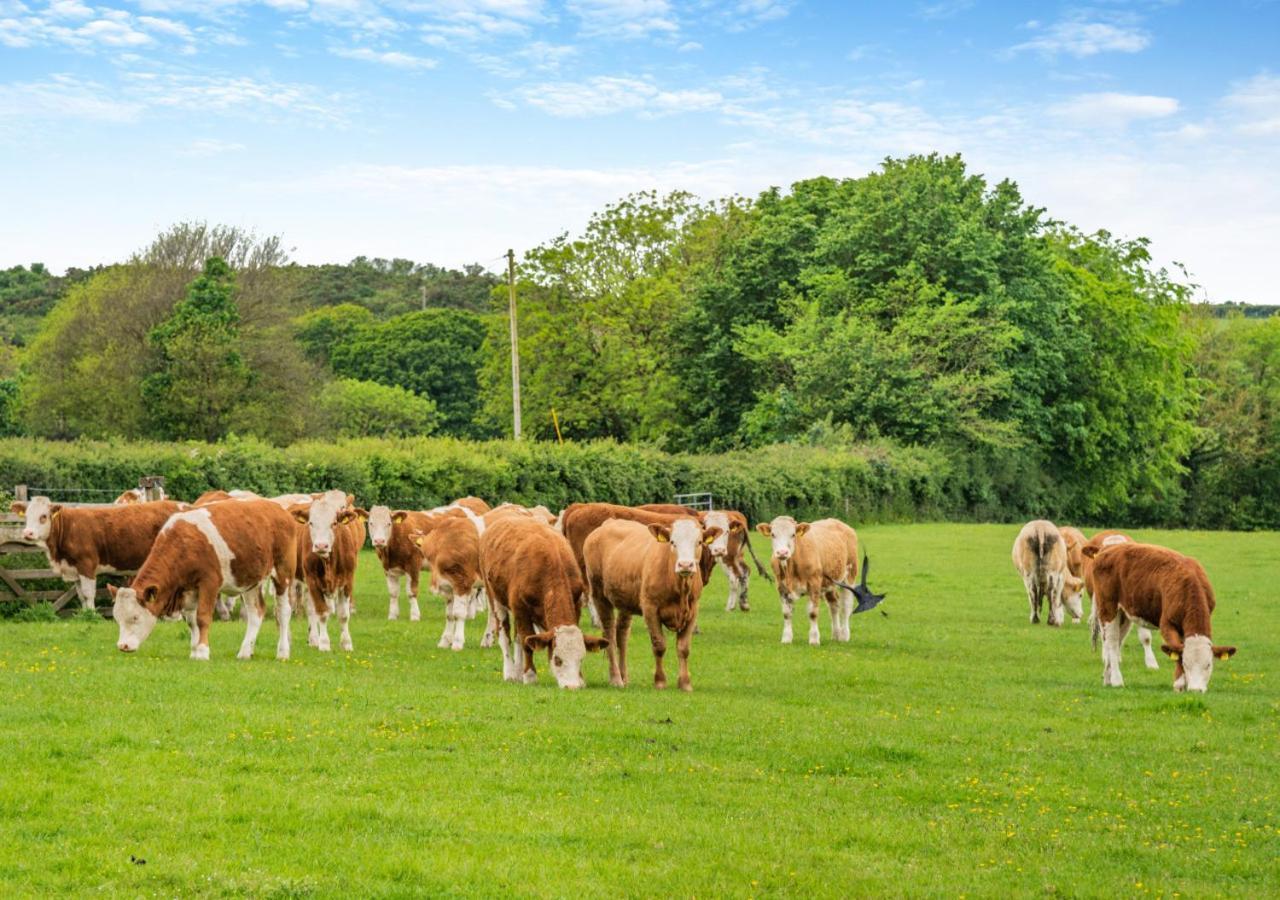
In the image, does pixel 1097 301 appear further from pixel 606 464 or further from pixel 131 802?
pixel 131 802

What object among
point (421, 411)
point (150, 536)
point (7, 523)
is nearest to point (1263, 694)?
point (150, 536)

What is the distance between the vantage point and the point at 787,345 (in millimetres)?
64625

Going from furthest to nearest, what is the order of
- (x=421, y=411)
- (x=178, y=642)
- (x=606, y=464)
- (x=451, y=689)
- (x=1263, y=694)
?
1. (x=421, y=411)
2. (x=606, y=464)
3. (x=178, y=642)
4. (x=1263, y=694)
5. (x=451, y=689)

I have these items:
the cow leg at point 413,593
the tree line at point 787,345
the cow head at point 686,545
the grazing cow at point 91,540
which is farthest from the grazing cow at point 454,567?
the tree line at point 787,345

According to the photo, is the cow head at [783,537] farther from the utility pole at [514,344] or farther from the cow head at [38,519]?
the utility pole at [514,344]

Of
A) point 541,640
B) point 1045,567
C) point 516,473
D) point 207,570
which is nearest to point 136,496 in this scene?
point 207,570

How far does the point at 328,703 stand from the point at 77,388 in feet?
182

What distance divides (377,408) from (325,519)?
245ft

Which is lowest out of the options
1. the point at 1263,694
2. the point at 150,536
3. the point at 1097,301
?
the point at 1263,694

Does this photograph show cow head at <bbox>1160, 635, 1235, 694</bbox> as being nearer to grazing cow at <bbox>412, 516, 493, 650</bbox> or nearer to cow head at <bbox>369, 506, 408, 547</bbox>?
grazing cow at <bbox>412, 516, 493, 650</bbox>

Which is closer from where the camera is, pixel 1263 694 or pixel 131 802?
pixel 131 802

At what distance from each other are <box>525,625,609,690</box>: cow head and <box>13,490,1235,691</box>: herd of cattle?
0.05 feet

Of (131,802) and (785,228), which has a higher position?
(785,228)

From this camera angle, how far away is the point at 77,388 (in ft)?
215
